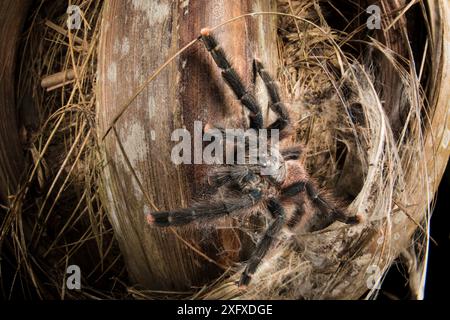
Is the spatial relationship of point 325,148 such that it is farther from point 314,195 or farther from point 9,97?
point 9,97

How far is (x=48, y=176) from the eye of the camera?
1476 mm

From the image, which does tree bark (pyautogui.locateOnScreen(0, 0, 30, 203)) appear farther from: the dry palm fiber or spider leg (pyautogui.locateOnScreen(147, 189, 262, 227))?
spider leg (pyautogui.locateOnScreen(147, 189, 262, 227))

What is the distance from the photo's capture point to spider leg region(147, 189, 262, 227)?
1186mm

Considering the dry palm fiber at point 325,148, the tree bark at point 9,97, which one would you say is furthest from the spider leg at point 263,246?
the tree bark at point 9,97

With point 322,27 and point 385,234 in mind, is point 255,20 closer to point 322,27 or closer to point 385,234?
point 322,27

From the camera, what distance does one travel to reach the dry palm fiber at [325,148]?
4.53ft

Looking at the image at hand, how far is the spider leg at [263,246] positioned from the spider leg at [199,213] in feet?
0.24

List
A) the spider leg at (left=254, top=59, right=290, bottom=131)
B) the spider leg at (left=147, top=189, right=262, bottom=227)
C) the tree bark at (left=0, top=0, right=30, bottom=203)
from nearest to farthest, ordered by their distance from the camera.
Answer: the spider leg at (left=147, top=189, right=262, bottom=227)
the spider leg at (left=254, top=59, right=290, bottom=131)
the tree bark at (left=0, top=0, right=30, bottom=203)

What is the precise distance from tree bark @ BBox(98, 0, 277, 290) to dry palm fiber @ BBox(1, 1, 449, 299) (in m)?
0.09

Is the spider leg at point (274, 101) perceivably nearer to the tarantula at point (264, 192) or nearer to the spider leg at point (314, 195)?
the tarantula at point (264, 192)

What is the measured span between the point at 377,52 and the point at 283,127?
330mm

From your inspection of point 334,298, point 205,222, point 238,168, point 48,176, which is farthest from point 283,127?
point 48,176

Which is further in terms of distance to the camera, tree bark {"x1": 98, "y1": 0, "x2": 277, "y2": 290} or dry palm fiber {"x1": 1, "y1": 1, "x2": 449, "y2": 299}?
dry palm fiber {"x1": 1, "y1": 1, "x2": 449, "y2": 299}

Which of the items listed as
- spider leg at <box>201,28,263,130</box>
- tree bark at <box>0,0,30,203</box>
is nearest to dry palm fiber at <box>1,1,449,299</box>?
tree bark at <box>0,0,30,203</box>
